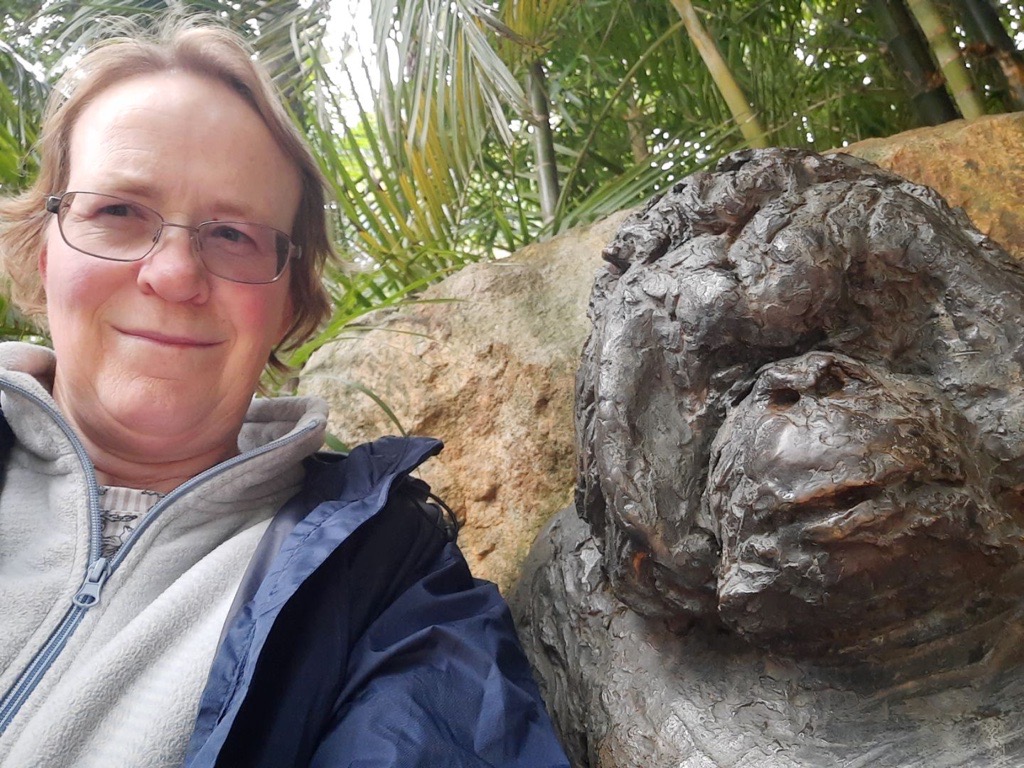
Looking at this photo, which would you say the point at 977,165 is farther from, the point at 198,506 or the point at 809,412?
the point at 198,506

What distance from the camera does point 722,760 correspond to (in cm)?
99

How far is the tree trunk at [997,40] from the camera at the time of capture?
1.91 m

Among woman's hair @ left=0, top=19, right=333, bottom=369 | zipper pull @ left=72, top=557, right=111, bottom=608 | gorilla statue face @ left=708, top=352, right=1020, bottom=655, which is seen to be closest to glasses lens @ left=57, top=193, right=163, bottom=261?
woman's hair @ left=0, top=19, right=333, bottom=369

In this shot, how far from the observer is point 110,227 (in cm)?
134

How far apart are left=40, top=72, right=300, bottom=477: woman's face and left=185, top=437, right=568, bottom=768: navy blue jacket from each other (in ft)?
0.77

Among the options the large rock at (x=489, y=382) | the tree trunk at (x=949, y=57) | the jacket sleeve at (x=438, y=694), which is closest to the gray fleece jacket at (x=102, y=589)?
the jacket sleeve at (x=438, y=694)

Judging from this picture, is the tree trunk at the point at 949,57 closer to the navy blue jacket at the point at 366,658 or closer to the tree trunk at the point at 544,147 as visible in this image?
the tree trunk at the point at 544,147

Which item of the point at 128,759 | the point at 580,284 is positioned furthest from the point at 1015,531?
the point at 580,284

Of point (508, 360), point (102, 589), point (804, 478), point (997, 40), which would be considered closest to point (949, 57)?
point (997, 40)

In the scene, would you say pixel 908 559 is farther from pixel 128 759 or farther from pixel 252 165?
pixel 252 165

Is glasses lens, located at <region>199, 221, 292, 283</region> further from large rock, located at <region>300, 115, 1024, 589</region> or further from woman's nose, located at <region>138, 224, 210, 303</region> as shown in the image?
large rock, located at <region>300, 115, 1024, 589</region>

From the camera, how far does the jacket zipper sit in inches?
44.0

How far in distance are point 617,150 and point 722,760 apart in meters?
2.84

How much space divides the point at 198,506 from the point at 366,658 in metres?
0.36
